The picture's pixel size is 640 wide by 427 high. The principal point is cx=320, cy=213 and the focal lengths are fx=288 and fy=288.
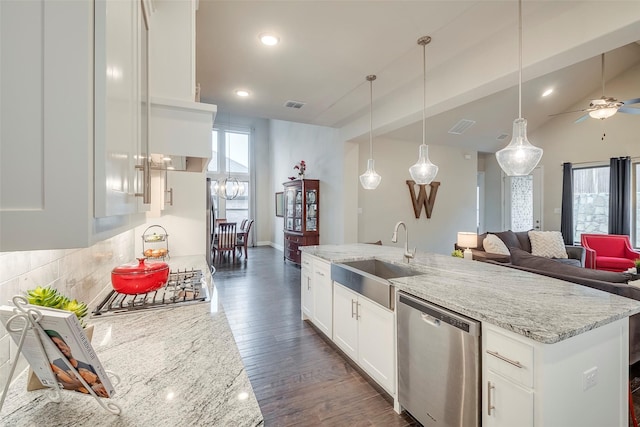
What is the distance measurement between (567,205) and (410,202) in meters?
3.56

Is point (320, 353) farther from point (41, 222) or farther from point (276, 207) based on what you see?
point (276, 207)

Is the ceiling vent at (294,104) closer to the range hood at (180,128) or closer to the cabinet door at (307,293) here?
the cabinet door at (307,293)

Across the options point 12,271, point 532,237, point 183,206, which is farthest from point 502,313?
point 532,237

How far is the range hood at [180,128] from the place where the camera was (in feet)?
3.89

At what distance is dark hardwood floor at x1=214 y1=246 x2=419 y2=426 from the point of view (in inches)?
76.6

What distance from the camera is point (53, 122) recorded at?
1.71 ft

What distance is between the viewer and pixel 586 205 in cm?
643

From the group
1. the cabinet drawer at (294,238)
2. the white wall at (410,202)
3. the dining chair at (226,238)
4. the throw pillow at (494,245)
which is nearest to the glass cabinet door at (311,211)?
the cabinet drawer at (294,238)

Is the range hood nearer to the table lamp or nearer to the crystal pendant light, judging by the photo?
the table lamp

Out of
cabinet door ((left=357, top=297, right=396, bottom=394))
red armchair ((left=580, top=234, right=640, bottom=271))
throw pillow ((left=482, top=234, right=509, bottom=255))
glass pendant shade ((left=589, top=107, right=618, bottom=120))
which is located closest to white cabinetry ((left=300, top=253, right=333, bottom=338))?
cabinet door ((left=357, top=297, right=396, bottom=394))

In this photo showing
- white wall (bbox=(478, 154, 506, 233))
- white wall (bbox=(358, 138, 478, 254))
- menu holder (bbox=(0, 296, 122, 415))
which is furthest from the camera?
white wall (bbox=(478, 154, 506, 233))

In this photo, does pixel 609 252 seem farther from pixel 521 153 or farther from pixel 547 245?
pixel 521 153

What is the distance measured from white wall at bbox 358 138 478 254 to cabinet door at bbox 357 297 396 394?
3.68 meters

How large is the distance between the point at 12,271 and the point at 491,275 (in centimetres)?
252
